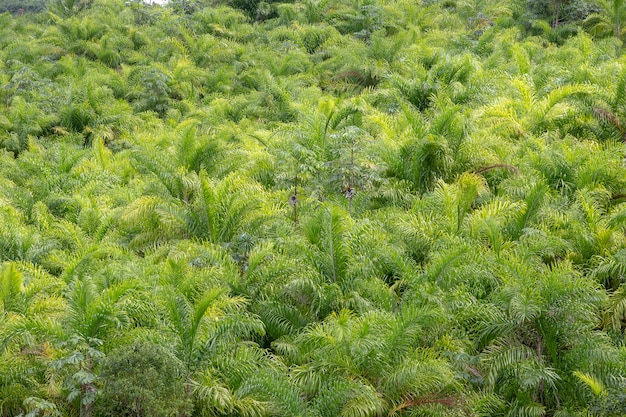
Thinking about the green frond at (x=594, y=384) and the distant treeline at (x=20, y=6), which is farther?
the distant treeline at (x=20, y=6)

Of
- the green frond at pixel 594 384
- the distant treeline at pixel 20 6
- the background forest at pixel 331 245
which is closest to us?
the green frond at pixel 594 384

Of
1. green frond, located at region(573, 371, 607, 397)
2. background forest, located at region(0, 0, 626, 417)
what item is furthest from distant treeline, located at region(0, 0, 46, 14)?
green frond, located at region(573, 371, 607, 397)

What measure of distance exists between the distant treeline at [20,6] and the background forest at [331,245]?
18.4 meters

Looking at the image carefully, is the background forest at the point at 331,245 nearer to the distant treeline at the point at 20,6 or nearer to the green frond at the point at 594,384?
the green frond at the point at 594,384

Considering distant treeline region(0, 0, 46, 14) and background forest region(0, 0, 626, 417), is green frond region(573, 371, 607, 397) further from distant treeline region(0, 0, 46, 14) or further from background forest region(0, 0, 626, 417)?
distant treeline region(0, 0, 46, 14)

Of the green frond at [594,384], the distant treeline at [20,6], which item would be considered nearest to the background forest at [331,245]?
the green frond at [594,384]

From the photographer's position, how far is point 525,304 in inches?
228

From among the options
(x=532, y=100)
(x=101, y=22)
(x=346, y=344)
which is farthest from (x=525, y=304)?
(x=101, y=22)

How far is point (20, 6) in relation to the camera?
32.9 metres

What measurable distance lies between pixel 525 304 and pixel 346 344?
160cm

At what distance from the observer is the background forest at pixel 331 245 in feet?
17.9

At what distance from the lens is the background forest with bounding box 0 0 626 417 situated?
5445 millimetres

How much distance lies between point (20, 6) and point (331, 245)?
31.5m

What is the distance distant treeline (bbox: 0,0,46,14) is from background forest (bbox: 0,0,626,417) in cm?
1837
